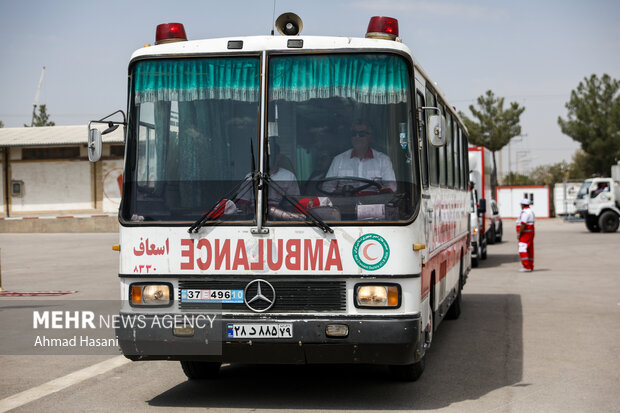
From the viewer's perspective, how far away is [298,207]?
6547 millimetres

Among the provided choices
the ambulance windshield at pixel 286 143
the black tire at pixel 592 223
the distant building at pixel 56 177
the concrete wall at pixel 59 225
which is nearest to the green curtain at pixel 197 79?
the ambulance windshield at pixel 286 143

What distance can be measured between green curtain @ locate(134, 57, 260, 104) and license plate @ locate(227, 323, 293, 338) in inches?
67.3

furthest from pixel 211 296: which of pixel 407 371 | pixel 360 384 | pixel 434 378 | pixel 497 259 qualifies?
pixel 497 259

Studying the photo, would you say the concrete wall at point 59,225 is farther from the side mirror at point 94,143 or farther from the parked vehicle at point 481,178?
the side mirror at point 94,143

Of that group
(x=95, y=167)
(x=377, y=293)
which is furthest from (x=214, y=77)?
(x=95, y=167)

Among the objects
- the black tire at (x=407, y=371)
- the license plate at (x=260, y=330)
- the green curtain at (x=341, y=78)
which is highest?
the green curtain at (x=341, y=78)

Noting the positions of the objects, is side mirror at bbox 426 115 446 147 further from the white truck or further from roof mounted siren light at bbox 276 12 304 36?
the white truck

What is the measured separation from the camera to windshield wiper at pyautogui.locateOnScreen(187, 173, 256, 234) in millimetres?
6602

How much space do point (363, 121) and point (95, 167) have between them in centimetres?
4524

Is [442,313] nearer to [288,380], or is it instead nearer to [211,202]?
[288,380]

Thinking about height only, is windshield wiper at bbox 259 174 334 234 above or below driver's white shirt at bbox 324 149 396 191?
below

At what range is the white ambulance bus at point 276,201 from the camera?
6457 mm

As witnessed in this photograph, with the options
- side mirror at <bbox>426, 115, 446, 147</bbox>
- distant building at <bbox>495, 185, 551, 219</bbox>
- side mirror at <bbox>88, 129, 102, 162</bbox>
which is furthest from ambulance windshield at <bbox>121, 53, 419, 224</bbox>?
distant building at <bbox>495, 185, 551, 219</bbox>

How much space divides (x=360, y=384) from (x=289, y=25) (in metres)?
3.12
